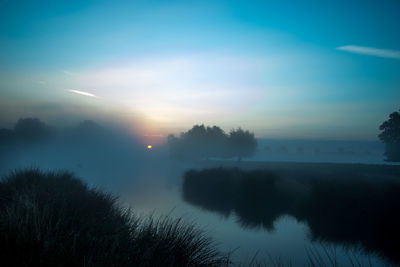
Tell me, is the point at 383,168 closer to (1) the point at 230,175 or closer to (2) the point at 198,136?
(1) the point at 230,175

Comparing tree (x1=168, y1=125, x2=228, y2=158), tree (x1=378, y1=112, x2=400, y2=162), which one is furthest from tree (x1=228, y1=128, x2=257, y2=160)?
tree (x1=378, y1=112, x2=400, y2=162)

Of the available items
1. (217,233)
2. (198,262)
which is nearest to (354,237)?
(217,233)

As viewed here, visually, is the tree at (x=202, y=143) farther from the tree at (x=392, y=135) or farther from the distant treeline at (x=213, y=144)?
the tree at (x=392, y=135)

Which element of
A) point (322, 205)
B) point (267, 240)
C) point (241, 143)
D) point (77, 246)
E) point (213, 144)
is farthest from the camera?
point (213, 144)

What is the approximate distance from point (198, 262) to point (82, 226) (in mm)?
3478

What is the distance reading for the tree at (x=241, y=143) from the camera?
7531 centimetres

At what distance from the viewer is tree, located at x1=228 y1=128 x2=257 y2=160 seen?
75312 mm

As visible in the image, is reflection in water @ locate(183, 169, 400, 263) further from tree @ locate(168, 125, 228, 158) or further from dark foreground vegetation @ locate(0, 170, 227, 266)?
tree @ locate(168, 125, 228, 158)

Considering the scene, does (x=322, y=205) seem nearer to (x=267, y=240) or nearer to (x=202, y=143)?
(x=267, y=240)

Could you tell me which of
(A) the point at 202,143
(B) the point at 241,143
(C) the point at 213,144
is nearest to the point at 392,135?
(B) the point at 241,143

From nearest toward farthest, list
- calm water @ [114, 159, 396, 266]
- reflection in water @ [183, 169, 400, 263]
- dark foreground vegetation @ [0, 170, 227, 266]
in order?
dark foreground vegetation @ [0, 170, 227, 266] → calm water @ [114, 159, 396, 266] → reflection in water @ [183, 169, 400, 263]

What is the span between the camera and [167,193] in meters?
32.2

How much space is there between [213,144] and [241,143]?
10779 mm

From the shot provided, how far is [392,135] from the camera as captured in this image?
52.5m
